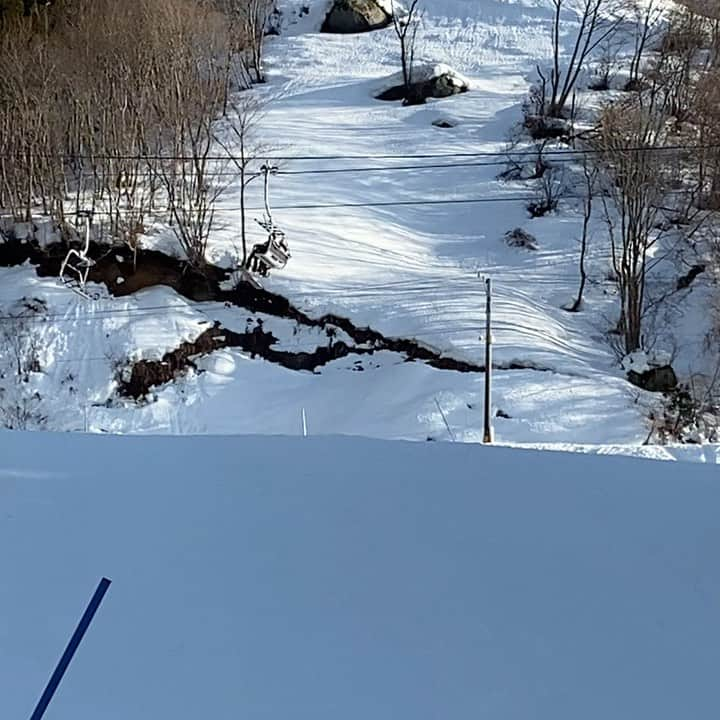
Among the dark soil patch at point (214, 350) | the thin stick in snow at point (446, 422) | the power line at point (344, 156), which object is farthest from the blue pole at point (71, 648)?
the power line at point (344, 156)

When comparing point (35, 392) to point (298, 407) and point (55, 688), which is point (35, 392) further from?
point (55, 688)

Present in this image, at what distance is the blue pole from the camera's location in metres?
1.90

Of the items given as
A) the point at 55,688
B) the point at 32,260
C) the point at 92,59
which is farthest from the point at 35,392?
the point at 55,688

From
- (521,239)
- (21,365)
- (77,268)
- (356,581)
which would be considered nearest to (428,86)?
(521,239)

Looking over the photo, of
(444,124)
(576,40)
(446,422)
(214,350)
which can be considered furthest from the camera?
(576,40)

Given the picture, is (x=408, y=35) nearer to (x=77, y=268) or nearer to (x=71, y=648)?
(x=77, y=268)

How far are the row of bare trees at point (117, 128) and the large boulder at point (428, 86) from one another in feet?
23.4

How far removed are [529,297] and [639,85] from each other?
31.8 feet

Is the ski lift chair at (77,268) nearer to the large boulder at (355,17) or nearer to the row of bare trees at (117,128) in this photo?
the row of bare trees at (117,128)

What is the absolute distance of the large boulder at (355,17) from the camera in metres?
26.6

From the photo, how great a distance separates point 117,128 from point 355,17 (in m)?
13.4

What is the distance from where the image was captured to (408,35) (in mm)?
25922

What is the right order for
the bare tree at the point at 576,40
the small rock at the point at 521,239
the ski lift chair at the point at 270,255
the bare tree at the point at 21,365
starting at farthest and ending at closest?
the bare tree at the point at 576,40 → the small rock at the point at 521,239 → the ski lift chair at the point at 270,255 → the bare tree at the point at 21,365

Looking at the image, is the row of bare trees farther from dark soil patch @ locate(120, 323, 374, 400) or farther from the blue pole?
the blue pole
